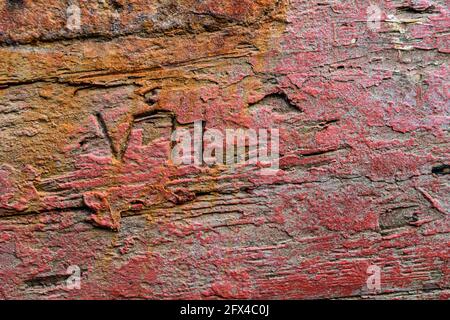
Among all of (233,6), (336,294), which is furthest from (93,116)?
(336,294)

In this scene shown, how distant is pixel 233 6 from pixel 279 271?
2.85ft

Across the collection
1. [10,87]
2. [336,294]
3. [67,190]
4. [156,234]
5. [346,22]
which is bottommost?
[336,294]

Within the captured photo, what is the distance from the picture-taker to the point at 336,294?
207 centimetres

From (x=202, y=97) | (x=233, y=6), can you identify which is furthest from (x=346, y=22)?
(x=202, y=97)

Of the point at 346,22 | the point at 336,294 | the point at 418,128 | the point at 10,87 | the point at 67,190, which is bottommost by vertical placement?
the point at 336,294

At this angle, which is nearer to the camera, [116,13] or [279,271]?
[116,13]

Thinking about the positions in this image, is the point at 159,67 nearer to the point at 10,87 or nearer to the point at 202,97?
the point at 202,97

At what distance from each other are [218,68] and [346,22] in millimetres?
431

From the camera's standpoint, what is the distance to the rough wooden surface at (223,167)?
195 cm

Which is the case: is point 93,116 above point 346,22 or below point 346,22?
below

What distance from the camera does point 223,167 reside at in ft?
6.61

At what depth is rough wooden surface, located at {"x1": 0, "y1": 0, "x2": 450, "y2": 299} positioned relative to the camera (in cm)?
195

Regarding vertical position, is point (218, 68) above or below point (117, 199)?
above

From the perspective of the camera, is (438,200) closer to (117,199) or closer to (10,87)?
(117,199)
